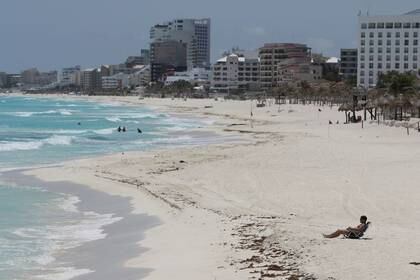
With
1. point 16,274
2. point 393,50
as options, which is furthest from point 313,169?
point 393,50

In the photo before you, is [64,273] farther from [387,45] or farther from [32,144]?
[387,45]

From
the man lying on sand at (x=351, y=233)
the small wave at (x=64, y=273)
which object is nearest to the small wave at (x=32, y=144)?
the small wave at (x=64, y=273)

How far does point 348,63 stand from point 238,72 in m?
32.0

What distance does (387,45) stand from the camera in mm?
120500

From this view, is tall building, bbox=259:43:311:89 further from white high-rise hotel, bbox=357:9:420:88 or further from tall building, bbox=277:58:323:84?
white high-rise hotel, bbox=357:9:420:88

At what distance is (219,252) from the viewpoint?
40.3 ft

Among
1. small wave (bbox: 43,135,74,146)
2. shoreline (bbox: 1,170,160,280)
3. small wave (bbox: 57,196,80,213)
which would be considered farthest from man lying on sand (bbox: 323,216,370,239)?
small wave (bbox: 43,135,74,146)

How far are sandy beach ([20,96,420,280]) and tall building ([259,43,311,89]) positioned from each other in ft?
398

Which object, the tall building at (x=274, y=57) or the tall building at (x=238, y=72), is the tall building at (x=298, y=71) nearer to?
the tall building at (x=274, y=57)

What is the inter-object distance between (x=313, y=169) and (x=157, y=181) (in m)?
5.57

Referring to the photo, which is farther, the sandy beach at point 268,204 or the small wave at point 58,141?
the small wave at point 58,141

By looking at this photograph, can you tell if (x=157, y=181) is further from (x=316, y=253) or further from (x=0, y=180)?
(x=316, y=253)

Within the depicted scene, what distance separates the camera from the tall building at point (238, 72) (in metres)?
164

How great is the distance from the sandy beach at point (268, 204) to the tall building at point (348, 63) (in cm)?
10760
